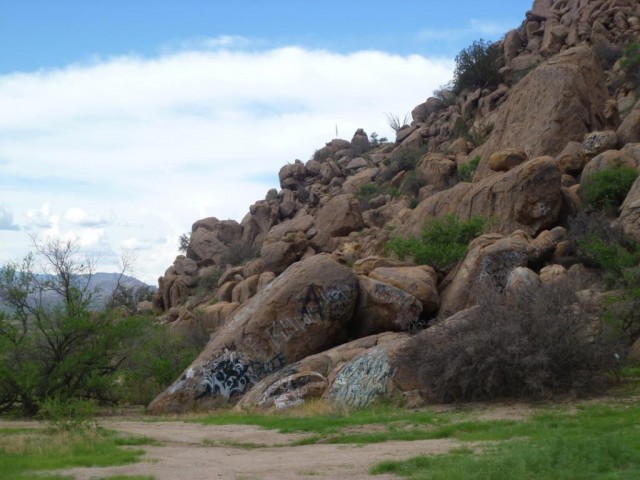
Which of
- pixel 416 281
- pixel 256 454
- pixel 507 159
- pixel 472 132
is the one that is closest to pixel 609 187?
pixel 507 159

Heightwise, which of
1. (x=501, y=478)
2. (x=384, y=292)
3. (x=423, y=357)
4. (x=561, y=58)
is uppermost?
(x=561, y=58)

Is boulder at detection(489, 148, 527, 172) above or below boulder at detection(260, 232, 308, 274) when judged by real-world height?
above

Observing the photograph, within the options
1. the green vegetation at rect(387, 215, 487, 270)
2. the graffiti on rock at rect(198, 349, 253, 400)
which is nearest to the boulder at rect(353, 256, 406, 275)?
the green vegetation at rect(387, 215, 487, 270)

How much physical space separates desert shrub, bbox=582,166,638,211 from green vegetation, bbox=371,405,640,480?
17.3 meters

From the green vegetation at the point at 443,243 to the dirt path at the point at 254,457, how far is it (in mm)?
13195

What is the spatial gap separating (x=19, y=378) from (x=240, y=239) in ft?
122

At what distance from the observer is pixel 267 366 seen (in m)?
21.8

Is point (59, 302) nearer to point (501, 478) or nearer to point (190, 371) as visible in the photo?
point (190, 371)

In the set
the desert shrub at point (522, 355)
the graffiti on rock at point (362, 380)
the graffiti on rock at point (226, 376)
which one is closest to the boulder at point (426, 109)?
the graffiti on rock at point (226, 376)

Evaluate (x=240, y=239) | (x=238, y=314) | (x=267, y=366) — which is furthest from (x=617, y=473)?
(x=240, y=239)

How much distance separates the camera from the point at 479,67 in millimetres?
57281

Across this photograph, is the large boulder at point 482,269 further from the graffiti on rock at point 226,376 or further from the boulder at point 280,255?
the boulder at point 280,255

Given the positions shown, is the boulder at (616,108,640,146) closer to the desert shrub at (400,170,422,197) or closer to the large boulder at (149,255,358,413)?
the desert shrub at (400,170,422,197)

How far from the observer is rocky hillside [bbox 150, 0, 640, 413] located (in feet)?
69.9
